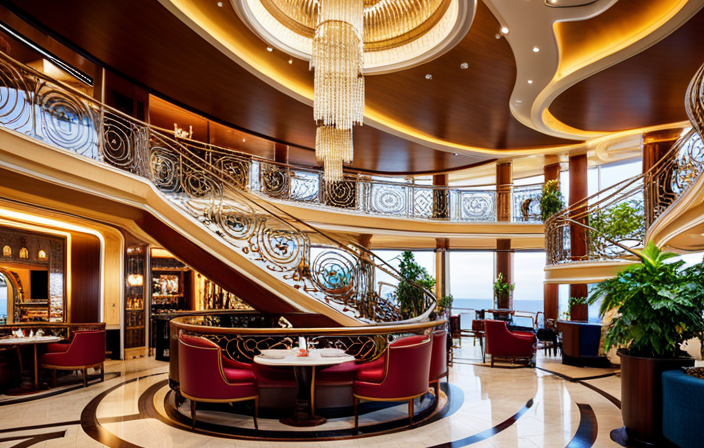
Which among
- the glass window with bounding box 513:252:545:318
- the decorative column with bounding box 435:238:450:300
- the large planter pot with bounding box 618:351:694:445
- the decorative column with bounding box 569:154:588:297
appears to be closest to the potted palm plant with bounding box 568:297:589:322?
the decorative column with bounding box 569:154:588:297

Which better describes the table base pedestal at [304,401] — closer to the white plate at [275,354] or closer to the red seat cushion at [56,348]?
the white plate at [275,354]

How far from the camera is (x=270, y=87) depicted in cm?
934

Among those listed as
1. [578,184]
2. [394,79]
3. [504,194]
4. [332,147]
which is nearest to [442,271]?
[504,194]

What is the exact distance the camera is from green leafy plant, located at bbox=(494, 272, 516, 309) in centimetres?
1436

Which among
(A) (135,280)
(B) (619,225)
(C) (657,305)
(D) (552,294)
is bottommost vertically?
(D) (552,294)

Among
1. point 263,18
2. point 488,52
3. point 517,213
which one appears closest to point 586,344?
point 517,213

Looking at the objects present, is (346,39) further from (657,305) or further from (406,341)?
(657,305)

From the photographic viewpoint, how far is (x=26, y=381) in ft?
28.3

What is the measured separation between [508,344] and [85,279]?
919 cm

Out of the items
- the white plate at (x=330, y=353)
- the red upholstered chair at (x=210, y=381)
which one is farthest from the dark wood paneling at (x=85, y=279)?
the white plate at (x=330, y=353)

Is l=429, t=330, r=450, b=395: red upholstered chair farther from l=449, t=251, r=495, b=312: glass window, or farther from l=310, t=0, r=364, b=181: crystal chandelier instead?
l=449, t=251, r=495, b=312: glass window

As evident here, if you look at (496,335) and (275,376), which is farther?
(496,335)

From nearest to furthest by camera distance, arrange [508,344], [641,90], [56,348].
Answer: [641,90] < [56,348] < [508,344]

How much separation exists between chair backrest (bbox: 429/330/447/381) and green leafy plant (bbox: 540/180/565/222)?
7.17 meters
